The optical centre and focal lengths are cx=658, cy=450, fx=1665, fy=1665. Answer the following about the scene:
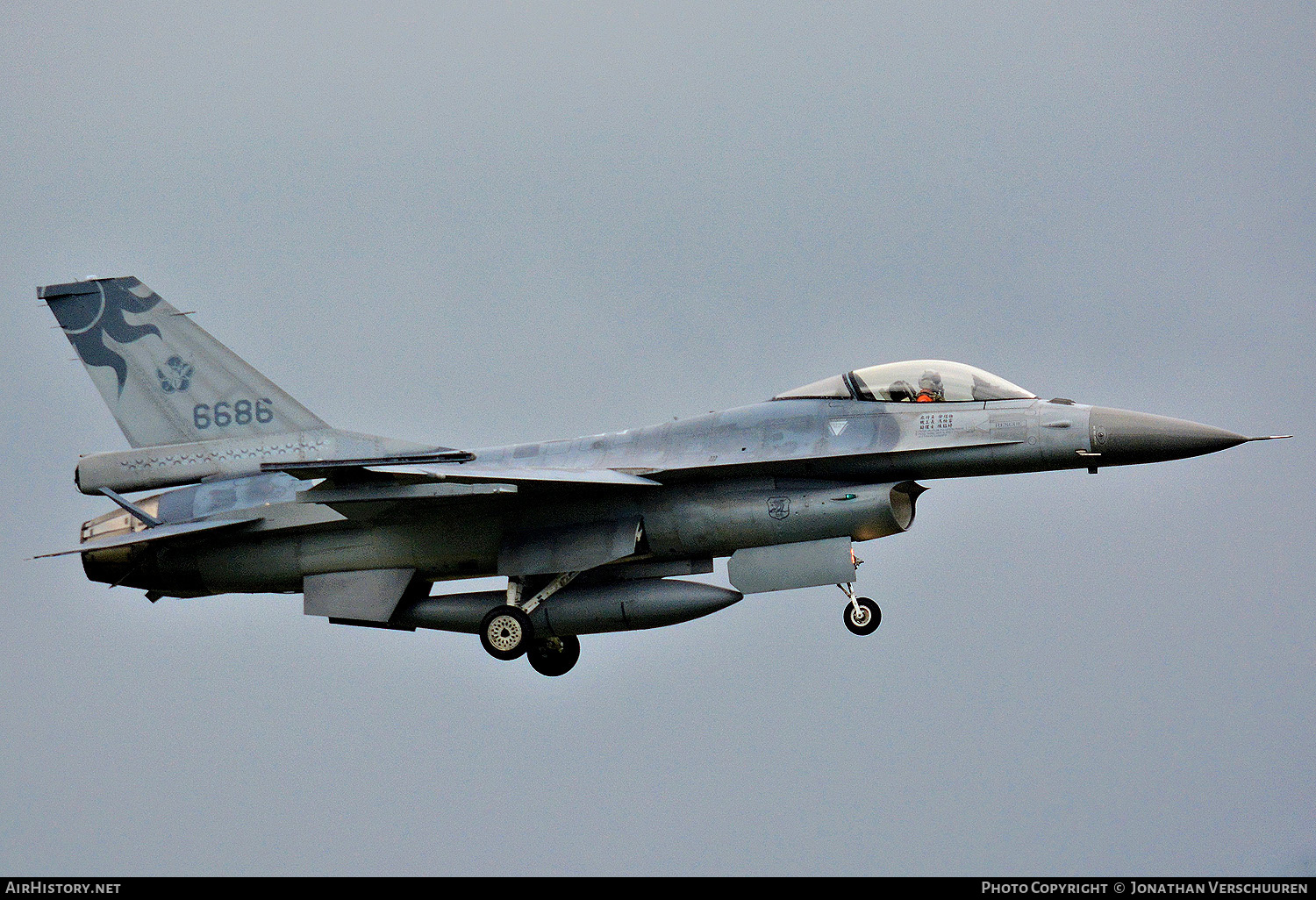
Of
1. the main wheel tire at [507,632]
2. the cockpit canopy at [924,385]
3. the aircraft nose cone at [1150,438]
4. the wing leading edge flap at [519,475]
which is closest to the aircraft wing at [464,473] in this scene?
the wing leading edge flap at [519,475]

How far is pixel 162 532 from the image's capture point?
2102 centimetres

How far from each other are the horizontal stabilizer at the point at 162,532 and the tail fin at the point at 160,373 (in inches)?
57.3

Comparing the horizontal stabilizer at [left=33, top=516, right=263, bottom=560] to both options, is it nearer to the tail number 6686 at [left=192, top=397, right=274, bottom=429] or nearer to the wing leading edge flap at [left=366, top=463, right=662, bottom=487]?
the tail number 6686 at [left=192, top=397, right=274, bottom=429]

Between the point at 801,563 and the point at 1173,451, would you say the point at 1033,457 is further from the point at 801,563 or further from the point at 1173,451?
the point at 801,563

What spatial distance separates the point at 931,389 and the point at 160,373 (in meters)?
10.4

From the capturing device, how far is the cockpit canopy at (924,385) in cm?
1984

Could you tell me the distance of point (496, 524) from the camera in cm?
2098

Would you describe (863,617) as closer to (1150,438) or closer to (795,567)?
(795,567)

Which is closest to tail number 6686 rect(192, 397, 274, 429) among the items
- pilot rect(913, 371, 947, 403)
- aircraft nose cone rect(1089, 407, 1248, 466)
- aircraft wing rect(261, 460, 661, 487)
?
aircraft wing rect(261, 460, 661, 487)

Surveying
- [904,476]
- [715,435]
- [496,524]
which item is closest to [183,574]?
[496,524]

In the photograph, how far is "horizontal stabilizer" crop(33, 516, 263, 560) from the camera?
826 inches

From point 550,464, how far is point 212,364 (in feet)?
16.5

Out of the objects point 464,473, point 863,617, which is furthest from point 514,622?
point 863,617

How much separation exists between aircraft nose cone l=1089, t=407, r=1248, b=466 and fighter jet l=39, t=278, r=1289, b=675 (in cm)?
2
